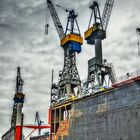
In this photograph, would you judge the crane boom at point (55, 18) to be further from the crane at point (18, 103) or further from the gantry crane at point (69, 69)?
the crane at point (18, 103)

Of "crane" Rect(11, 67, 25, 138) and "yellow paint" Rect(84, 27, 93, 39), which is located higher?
"yellow paint" Rect(84, 27, 93, 39)

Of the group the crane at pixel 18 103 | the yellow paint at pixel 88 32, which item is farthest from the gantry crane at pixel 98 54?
the crane at pixel 18 103

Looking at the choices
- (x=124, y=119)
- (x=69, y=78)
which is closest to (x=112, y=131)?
(x=124, y=119)

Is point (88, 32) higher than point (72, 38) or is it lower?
higher

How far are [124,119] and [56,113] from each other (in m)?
32.1

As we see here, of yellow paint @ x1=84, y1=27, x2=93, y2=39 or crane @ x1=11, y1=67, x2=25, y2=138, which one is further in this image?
crane @ x1=11, y1=67, x2=25, y2=138

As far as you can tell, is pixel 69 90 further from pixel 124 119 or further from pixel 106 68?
Answer: pixel 124 119

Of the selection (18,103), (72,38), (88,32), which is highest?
(88,32)

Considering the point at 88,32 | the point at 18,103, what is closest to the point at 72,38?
the point at 88,32

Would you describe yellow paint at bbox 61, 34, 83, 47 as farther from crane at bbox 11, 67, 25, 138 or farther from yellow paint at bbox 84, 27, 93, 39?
crane at bbox 11, 67, 25, 138

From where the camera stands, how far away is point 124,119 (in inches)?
1993

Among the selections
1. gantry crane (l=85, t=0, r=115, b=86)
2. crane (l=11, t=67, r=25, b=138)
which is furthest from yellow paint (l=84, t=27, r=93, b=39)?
crane (l=11, t=67, r=25, b=138)

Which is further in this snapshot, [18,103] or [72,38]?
[18,103]

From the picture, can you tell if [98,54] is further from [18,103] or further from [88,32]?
[18,103]
